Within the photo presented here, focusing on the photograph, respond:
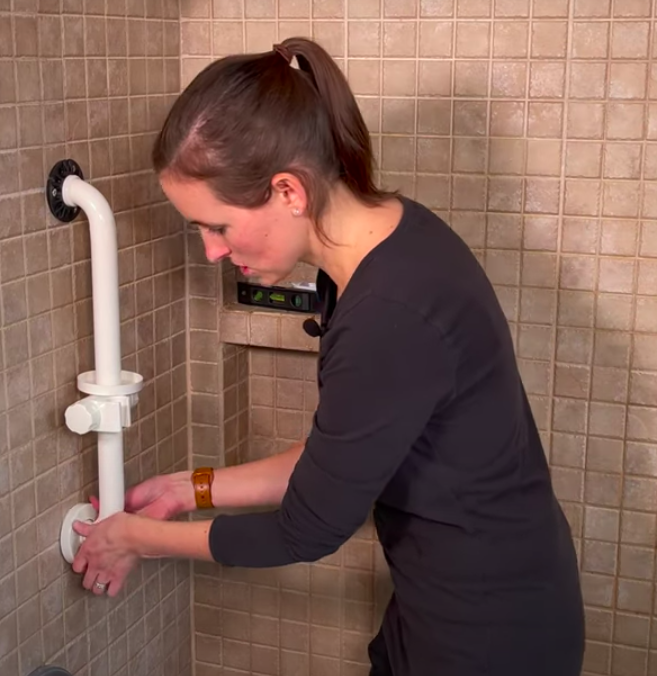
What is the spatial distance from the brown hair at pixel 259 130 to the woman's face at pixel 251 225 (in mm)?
12

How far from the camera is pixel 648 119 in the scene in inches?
60.7

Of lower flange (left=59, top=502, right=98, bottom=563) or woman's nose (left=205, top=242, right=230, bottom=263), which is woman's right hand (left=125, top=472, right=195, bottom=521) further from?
woman's nose (left=205, top=242, right=230, bottom=263)

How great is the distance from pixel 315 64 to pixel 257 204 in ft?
0.55

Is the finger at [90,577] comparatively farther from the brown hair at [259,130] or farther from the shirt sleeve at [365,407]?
the brown hair at [259,130]

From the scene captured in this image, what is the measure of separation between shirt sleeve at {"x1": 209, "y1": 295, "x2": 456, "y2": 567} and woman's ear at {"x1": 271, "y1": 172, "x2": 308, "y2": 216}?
13 cm

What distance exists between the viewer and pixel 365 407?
3.71ft

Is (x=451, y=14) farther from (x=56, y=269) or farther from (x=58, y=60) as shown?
(x=56, y=269)

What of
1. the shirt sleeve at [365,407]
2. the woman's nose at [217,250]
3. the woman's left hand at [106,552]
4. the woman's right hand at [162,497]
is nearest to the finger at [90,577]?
the woman's left hand at [106,552]

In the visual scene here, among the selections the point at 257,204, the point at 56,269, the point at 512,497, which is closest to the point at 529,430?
the point at 512,497

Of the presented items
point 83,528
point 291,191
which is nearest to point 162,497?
point 83,528

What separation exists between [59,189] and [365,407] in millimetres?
542

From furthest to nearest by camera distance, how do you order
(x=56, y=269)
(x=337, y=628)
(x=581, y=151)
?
(x=337, y=628), (x=581, y=151), (x=56, y=269)

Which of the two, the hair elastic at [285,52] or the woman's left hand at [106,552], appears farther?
the woman's left hand at [106,552]

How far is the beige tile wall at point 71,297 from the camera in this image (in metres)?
1.37
